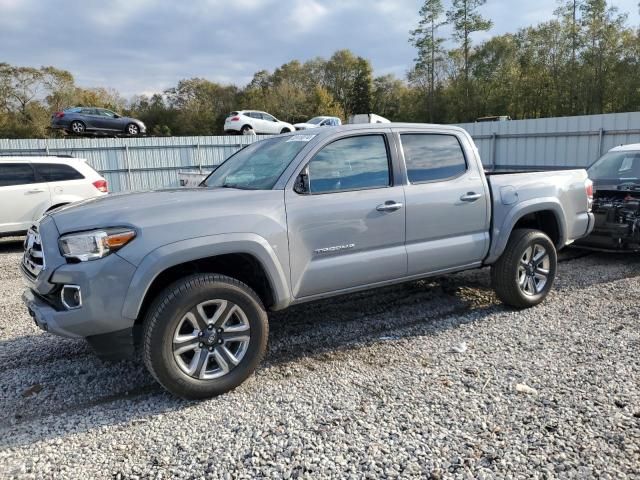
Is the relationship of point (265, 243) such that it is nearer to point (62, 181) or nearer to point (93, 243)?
point (93, 243)

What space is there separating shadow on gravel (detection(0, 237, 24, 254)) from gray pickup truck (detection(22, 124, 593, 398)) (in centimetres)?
744

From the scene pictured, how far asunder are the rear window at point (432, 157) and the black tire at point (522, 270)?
97cm

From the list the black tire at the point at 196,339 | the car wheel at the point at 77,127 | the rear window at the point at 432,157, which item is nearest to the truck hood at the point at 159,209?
the black tire at the point at 196,339

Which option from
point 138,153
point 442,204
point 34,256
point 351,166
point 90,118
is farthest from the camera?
point 90,118

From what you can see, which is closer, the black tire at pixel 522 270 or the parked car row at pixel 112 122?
the black tire at pixel 522 270

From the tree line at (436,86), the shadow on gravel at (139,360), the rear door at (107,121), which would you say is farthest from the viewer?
the tree line at (436,86)

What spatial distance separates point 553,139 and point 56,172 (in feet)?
49.7

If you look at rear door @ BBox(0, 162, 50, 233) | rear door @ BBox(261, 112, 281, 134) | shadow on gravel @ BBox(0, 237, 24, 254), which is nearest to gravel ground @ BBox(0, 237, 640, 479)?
rear door @ BBox(0, 162, 50, 233)

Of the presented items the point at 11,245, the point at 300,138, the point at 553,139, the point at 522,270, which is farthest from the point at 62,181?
the point at 553,139

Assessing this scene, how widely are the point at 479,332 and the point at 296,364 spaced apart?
5.79ft

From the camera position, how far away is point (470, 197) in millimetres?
4492

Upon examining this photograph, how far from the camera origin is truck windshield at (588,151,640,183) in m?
7.55

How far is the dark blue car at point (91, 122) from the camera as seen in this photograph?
834 inches

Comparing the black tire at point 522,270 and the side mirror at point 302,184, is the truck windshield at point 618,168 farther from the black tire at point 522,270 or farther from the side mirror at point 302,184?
the side mirror at point 302,184
